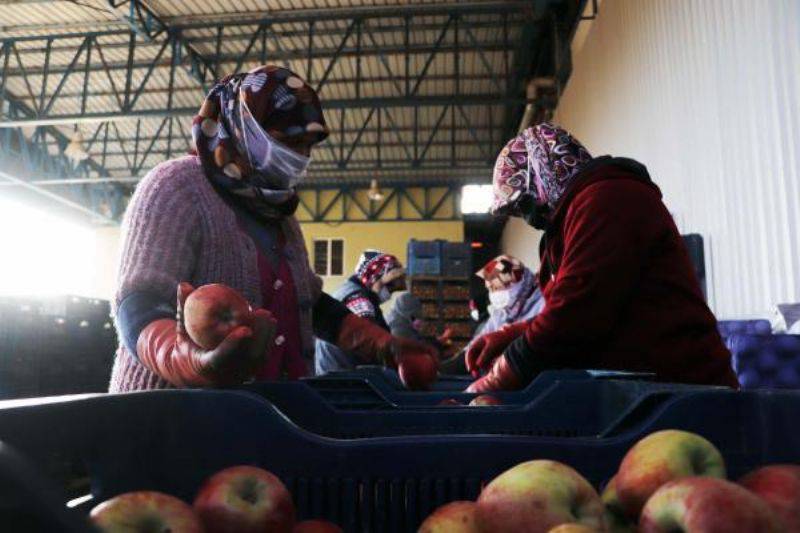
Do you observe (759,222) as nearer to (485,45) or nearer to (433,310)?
(485,45)

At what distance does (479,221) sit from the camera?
18.5 metres

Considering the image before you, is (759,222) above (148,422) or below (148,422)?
above

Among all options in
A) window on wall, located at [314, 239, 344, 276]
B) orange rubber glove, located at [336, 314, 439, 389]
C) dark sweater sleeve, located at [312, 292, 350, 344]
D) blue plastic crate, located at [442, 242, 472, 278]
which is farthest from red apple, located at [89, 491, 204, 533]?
window on wall, located at [314, 239, 344, 276]

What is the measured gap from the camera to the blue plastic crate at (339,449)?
0.81m

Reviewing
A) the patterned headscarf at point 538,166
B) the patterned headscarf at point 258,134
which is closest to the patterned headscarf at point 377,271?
the patterned headscarf at point 538,166

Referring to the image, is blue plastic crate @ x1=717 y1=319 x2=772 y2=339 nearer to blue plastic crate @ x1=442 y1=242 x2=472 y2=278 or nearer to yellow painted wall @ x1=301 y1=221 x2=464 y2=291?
blue plastic crate @ x1=442 y1=242 x2=472 y2=278

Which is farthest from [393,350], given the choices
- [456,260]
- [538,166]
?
[456,260]

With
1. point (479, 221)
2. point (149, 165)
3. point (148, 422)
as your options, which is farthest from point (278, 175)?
point (479, 221)

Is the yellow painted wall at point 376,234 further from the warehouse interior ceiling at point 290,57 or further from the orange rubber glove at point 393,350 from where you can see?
the orange rubber glove at point 393,350

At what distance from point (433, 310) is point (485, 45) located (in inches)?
197

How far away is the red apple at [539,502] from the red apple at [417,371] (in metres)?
1.26

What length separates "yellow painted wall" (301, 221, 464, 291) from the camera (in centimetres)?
1661

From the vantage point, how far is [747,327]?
3.42 m

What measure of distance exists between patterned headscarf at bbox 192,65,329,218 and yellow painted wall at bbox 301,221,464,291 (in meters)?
14.5
